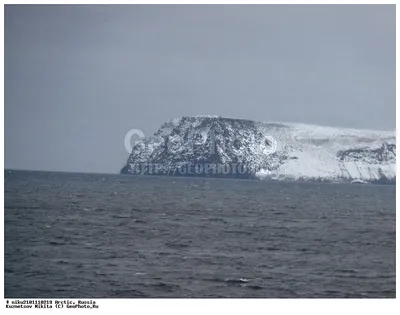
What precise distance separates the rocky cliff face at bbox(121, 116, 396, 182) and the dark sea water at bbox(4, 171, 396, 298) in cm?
3579

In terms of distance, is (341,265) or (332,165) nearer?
(341,265)

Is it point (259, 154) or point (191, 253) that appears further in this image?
point (259, 154)

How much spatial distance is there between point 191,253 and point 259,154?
97.4 meters

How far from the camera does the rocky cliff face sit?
103 m

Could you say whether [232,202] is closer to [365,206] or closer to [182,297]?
[365,206]

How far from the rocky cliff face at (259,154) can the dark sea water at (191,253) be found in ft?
117

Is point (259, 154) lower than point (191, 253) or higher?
higher

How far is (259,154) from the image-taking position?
438ft

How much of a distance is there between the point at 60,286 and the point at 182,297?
441 cm

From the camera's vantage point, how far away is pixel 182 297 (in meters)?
26.7

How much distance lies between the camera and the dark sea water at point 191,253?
28.6 metres

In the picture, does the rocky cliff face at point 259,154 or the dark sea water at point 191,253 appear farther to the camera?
the rocky cliff face at point 259,154

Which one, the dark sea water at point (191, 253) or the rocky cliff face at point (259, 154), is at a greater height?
the rocky cliff face at point (259, 154)
